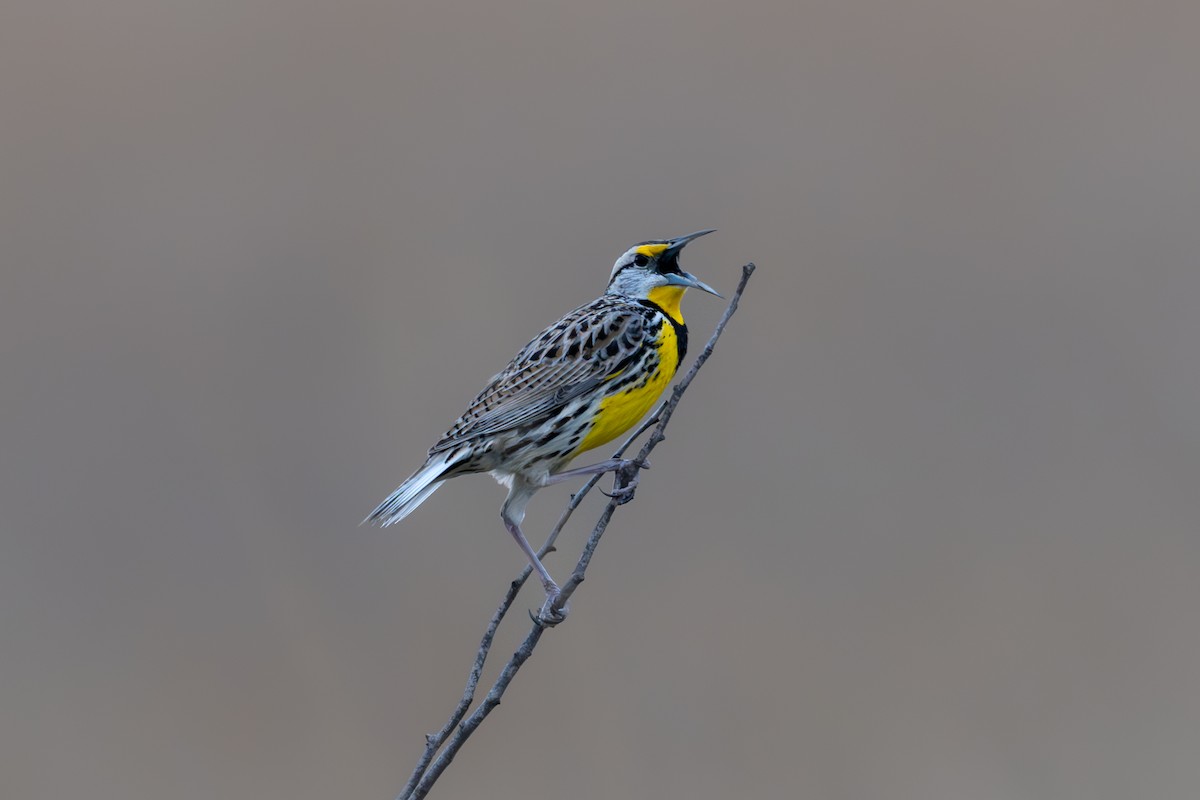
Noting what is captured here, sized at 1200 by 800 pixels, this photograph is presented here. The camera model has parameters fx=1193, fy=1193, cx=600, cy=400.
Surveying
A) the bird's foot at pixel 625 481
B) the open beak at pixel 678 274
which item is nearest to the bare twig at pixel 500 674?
the bird's foot at pixel 625 481

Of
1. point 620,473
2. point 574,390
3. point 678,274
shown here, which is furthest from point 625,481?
point 678,274

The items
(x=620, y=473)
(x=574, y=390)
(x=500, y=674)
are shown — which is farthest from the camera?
(x=574, y=390)

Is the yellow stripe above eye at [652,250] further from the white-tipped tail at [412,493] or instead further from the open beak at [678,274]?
the white-tipped tail at [412,493]

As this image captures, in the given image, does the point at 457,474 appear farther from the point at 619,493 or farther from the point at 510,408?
the point at 619,493

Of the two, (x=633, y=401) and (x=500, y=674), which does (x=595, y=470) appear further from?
(x=500, y=674)

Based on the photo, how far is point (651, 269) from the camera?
154 cm

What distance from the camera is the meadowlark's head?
4.92ft

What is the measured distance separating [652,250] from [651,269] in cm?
3

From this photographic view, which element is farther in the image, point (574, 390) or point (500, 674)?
point (574, 390)

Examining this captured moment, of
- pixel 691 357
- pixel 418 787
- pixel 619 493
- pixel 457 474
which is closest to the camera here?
pixel 418 787

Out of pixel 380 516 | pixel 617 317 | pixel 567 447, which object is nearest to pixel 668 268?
pixel 617 317

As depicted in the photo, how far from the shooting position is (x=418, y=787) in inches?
31.8

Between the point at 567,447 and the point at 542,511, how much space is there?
40.9 inches

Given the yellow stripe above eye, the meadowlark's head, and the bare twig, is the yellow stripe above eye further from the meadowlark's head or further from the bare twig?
the bare twig
